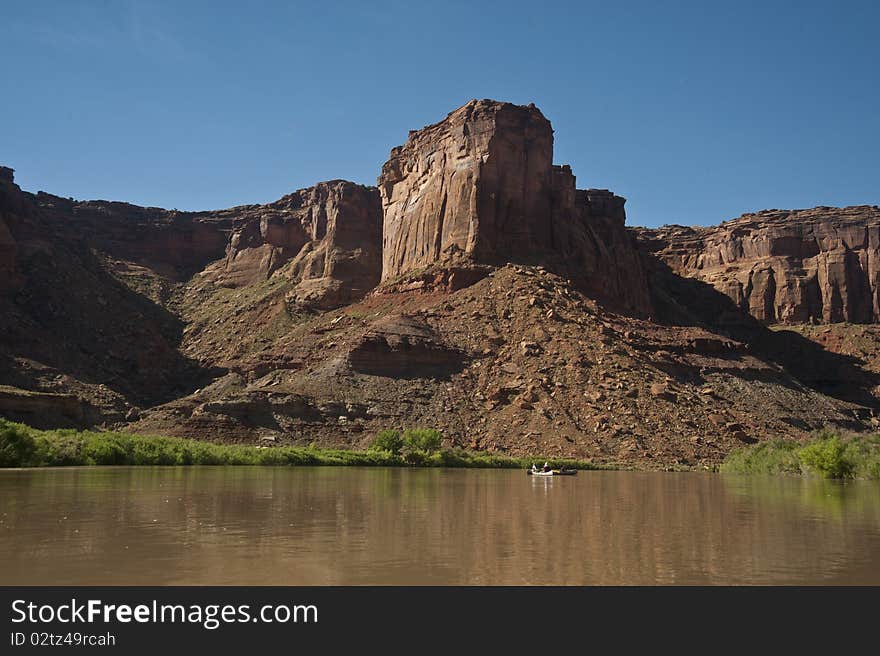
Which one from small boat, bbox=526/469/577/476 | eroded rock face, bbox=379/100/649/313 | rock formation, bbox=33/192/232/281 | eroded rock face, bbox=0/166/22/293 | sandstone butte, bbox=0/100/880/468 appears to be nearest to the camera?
small boat, bbox=526/469/577/476

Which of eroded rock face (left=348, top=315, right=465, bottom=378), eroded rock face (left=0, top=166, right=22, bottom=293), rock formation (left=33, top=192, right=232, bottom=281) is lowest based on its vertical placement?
eroded rock face (left=348, top=315, right=465, bottom=378)

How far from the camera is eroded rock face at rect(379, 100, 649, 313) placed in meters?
88.5

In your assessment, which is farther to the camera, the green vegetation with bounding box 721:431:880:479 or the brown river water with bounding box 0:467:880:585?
the green vegetation with bounding box 721:431:880:479

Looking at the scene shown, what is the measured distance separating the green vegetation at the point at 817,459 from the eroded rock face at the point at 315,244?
190ft

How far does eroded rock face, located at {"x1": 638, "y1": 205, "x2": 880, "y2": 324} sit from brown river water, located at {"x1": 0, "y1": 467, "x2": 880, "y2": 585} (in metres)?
110

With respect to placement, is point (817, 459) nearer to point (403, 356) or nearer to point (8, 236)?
point (403, 356)

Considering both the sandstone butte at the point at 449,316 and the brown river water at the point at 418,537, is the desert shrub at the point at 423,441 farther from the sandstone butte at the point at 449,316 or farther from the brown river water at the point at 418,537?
the brown river water at the point at 418,537

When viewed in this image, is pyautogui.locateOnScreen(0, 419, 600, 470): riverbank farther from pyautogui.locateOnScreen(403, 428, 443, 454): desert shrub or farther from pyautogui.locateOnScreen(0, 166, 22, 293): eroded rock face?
pyautogui.locateOnScreen(0, 166, 22, 293): eroded rock face

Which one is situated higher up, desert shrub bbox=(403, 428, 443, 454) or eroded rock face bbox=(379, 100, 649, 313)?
eroded rock face bbox=(379, 100, 649, 313)

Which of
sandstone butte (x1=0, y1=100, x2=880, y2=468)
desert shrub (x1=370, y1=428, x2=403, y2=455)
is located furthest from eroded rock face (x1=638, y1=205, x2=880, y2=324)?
desert shrub (x1=370, y1=428, x2=403, y2=455)

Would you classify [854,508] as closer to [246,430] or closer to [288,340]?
[246,430]

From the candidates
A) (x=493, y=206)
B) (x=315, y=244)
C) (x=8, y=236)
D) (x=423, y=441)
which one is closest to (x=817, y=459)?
(x=423, y=441)

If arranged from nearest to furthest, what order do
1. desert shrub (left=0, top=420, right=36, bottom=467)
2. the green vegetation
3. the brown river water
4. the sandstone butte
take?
the brown river water → desert shrub (left=0, top=420, right=36, bottom=467) → the green vegetation → the sandstone butte
